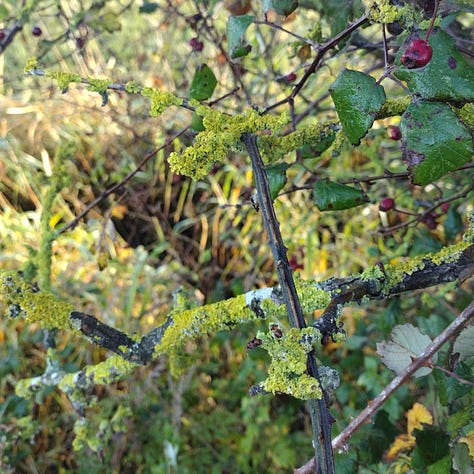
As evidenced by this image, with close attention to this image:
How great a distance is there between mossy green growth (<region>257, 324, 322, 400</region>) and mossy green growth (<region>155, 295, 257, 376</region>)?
123 mm

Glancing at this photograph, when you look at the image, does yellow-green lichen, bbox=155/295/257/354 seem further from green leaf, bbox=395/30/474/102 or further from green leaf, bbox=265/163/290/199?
green leaf, bbox=395/30/474/102

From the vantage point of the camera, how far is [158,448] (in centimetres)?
155

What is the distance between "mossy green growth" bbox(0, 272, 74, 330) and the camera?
563 millimetres

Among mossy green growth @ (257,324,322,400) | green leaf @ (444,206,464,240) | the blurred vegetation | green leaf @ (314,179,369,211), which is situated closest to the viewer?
mossy green growth @ (257,324,322,400)

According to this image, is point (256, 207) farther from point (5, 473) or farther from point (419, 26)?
point (5, 473)

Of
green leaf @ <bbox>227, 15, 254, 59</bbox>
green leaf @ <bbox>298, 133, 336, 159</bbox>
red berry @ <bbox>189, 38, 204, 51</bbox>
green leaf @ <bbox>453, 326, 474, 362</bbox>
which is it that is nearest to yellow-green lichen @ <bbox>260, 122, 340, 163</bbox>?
green leaf @ <bbox>298, 133, 336, 159</bbox>

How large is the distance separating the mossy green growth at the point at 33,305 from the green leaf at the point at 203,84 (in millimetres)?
280

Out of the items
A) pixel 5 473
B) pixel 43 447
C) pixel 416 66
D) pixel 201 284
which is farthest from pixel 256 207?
pixel 201 284

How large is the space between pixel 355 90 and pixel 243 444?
1.26 metres

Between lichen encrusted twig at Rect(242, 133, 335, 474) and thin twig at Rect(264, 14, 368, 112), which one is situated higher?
thin twig at Rect(264, 14, 368, 112)

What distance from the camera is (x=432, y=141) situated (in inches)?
17.0

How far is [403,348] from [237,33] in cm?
38

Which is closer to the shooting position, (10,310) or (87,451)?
(10,310)

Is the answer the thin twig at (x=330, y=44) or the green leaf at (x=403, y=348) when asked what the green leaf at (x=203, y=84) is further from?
the green leaf at (x=403, y=348)
